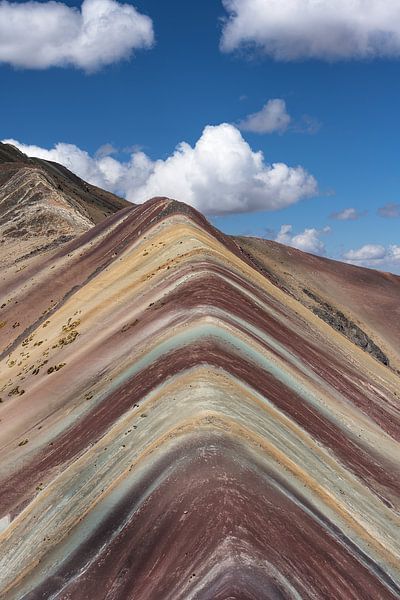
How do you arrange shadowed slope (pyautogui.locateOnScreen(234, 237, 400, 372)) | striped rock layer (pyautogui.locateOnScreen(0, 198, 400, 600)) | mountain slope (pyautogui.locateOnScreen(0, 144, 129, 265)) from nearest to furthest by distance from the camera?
striped rock layer (pyautogui.locateOnScreen(0, 198, 400, 600)), mountain slope (pyautogui.locateOnScreen(0, 144, 129, 265)), shadowed slope (pyautogui.locateOnScreen(234, 237, 400, 372))

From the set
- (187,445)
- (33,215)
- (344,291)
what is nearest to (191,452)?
(187,445)

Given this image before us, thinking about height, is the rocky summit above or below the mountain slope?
below

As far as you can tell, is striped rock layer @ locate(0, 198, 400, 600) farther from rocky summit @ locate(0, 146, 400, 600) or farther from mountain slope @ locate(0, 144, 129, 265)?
mountain slope @ locate(0, 144, 129, 265)

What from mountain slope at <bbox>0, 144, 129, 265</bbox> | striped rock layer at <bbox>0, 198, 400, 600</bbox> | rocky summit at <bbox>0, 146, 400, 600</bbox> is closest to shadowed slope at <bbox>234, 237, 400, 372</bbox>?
mountain slope at <bbox>0, 144, 129, 265</bbox>

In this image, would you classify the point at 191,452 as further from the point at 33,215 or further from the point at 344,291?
the point at 344,291

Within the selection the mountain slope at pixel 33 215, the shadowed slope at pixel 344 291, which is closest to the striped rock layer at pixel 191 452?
the mountain slope at pixel 33 215

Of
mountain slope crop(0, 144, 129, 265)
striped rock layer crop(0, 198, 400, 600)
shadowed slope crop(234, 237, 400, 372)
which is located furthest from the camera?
shadowed slope crop(234, 237, 400, 372)

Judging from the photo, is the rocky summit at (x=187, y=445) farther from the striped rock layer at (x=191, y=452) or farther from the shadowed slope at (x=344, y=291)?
the shadowed slope at (x=344, y=291)

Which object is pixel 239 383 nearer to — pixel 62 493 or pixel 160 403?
pixel 160 403
